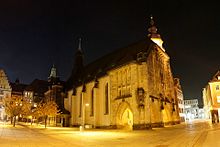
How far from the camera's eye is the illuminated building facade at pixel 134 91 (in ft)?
119

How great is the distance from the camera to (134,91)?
122 feet

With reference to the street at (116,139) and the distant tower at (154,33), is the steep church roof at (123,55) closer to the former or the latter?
the distant tower at (154,33)

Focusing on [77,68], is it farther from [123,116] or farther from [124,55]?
[123,116]

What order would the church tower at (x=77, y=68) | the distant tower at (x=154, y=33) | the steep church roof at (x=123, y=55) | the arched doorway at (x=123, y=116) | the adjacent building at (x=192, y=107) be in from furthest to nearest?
the adjacent building at (x=192, y=107), the church tower at (x=77, y=68), the distant tower at (x=154, y=33), the steep church roof at (x=123, y=55), the arched doorway at (x=123, y=116)

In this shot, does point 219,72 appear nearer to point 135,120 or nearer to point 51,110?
point 135,120

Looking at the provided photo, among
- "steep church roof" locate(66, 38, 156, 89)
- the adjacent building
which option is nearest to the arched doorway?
"steep church roof" locate(66, 38, 156, 89)

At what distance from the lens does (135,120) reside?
1405 inches

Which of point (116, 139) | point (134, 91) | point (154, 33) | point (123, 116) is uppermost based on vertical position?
point (154, 33)

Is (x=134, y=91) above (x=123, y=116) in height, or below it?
above

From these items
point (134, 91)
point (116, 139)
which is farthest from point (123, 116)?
point (116, 139)

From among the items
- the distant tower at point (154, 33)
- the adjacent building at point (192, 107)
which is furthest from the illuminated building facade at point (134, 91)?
the adjacent building at point (192, 107)

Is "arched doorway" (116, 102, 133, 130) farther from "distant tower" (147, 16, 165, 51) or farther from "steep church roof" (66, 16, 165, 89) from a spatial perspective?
"distant tower" (147, 16, 165, 51)

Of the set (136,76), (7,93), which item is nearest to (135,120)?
(136,76)

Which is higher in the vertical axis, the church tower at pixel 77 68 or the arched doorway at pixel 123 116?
the church tower at pixel 77 68
